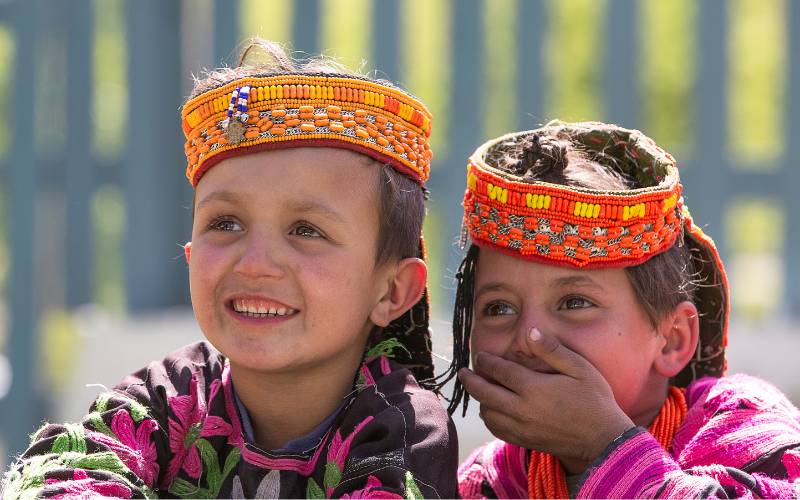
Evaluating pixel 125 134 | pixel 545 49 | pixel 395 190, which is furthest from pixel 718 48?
pixel 395 190

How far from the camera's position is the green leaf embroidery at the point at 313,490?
8.26ft

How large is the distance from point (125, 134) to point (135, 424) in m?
4.32

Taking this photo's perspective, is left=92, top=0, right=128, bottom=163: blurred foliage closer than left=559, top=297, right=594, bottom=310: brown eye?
No

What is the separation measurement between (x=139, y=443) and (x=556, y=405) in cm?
97

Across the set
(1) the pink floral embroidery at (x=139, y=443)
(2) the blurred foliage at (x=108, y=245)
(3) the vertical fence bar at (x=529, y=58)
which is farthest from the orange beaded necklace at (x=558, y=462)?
(2) the blurred foliage at (x=108, y=245)

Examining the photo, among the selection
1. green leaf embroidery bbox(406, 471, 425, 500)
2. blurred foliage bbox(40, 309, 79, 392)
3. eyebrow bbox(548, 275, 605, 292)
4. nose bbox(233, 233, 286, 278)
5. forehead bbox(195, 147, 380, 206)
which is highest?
forehead bbox(195, 147, 380, 206)

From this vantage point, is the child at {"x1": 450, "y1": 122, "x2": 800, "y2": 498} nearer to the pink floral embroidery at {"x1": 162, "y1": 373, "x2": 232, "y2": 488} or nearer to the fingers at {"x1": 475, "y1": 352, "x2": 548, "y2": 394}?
the fingers at {"x1": 475, "y1": 352, "x2": 548, "y2": 394}

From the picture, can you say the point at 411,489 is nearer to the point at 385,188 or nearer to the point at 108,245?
the point at 385,188

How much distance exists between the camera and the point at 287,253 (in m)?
2.49

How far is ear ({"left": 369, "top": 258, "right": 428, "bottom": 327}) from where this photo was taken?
2754 millimetres

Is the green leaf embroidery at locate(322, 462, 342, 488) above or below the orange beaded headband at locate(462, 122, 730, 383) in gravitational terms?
below

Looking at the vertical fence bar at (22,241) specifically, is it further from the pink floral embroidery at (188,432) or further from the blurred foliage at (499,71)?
the pink floral embroidery at (188,432)

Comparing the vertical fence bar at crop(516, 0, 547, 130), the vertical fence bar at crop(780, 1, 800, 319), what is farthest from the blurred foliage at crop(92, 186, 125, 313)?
the vertical fence bar at crop(780, 1, 800, 319)

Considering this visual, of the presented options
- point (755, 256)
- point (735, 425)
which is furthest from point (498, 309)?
point (755, 256)
